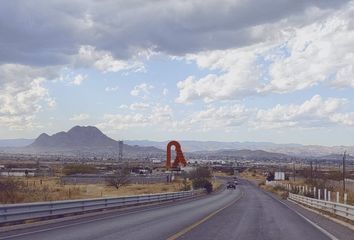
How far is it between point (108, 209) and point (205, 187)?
179ft

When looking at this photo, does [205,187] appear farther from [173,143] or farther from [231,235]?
[231,235]

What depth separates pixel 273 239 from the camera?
17.5 metres

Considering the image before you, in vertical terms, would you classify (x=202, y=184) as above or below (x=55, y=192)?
below

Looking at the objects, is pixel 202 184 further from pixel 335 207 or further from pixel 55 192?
pixel 335 207

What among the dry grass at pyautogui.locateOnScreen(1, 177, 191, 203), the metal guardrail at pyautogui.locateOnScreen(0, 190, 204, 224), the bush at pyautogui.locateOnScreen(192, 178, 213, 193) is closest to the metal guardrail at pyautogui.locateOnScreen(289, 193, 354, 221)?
the metal guardrail at pyautogui.locateOnScreen(0, 190, 204, 224)

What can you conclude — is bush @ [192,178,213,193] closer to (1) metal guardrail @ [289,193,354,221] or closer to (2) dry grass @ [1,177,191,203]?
(2) dry grass @ [1,177,191,203]

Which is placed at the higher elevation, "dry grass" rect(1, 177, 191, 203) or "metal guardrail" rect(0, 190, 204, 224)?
"metal guardrail" rect(0, 190, 204, 224)

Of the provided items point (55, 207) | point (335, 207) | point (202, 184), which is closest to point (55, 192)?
point (55, 207)

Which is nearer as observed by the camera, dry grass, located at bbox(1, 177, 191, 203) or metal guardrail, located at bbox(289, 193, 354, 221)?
metal guardrail, located at bbox(289, 193, 354, 221)

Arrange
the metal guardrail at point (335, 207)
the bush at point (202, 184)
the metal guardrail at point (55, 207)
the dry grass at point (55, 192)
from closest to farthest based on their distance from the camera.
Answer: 1. the metal guardrail at point (55, 207)
2. the metal guardrail at point (335, 207)
3. the dry grass at point (55, 192)
4. the bush at point (202, 184)

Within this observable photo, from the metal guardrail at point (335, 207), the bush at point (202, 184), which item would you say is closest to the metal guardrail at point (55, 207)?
the metal guardrail at point (335, 207)

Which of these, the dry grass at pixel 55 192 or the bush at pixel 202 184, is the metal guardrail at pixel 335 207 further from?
the bush at pixel 202 184

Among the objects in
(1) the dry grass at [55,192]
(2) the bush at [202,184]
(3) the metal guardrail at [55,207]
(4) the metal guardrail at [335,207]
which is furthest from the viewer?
(2) the bush at [202,184]

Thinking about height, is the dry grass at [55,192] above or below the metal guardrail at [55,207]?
below
